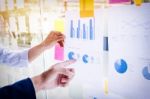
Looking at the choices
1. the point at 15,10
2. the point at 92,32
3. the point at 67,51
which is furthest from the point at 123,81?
the point at 15,10

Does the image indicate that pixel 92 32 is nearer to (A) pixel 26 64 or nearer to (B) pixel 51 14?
(B) pixel 51 14

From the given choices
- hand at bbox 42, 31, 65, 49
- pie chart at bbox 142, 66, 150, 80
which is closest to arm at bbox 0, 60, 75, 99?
hand at bbox 42, 31, 65, 49

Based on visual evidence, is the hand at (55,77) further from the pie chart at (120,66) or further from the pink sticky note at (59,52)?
the pie chart at (120,66)

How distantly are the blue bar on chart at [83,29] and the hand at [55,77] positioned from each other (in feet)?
0.50

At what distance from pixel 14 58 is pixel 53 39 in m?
0.35

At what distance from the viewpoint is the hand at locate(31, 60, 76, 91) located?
1.43 m

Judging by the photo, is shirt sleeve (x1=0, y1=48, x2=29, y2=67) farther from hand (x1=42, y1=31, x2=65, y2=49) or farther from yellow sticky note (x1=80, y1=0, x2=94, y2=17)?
yellow sticky note (x1=80, y1=0, x2=94, y2=17)

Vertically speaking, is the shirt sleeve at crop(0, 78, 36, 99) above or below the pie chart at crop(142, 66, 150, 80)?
below

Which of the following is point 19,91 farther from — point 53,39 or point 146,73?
point 146,73

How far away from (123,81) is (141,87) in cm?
10

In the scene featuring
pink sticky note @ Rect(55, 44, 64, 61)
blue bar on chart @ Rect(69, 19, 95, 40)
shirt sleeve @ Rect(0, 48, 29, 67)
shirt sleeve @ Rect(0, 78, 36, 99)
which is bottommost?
shirt sleeve @ Rect(0, 78, 36, 99)

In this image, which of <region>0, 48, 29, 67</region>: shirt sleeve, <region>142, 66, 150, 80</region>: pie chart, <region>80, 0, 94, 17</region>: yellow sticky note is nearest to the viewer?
<region>142, 66, 150, 80</region>: pie chart

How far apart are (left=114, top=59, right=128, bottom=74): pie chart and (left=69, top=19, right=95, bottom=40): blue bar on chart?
0.18 metres

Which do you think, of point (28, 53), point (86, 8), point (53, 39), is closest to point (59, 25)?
point (53, 39)
